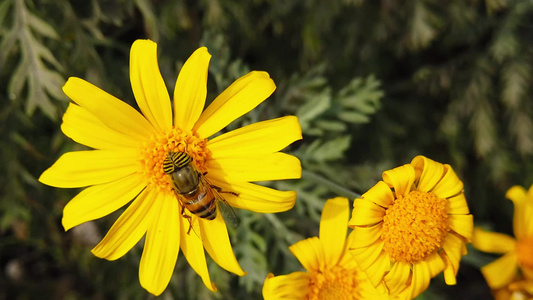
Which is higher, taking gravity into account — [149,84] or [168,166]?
[149,84]

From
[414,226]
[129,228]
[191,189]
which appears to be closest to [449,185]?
[414,226]

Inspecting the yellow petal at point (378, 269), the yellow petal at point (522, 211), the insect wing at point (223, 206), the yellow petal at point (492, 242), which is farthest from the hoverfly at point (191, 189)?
the yellow petal at point (522, 211)

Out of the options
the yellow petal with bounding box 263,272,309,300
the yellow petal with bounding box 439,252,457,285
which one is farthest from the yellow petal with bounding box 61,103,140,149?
the yellow petal with bounding box 439,252,457,285

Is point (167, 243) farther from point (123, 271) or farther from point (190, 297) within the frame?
point (123, 271)

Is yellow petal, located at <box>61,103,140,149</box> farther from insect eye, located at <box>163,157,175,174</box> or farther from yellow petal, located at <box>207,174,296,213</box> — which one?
yellow petal, located at <box>207,174,296,213</box>

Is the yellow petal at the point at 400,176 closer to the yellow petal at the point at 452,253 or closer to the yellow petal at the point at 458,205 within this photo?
the yellow petal at the point at 458,205

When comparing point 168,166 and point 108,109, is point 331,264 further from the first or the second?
point 108,109

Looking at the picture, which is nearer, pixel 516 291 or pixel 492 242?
pixel 516 291

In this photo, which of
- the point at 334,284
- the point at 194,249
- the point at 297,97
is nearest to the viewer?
the point at 194,249
